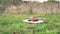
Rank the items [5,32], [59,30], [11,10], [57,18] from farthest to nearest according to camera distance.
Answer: [11,10] → [57,18] → [59,30] → [5,32]

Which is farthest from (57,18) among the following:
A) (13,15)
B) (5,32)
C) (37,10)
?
(5,32)

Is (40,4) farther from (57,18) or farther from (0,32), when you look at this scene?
(0,32)

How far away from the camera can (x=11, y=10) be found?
4590mm

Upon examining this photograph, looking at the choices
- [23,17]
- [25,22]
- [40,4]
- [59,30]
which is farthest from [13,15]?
[59,30]

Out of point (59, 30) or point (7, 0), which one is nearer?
point (59, 30)

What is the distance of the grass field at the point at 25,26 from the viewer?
320 cm

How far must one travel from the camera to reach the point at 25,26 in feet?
11.6

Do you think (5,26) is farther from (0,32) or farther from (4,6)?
(4,6)

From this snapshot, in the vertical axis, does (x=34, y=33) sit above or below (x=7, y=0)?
below

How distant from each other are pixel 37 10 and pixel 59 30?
1.42 m

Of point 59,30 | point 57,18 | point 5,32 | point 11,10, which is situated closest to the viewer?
point 5,32

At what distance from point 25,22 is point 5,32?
2.49 ft

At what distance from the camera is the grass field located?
3196mm

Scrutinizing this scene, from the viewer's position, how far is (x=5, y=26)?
351 centimetres
